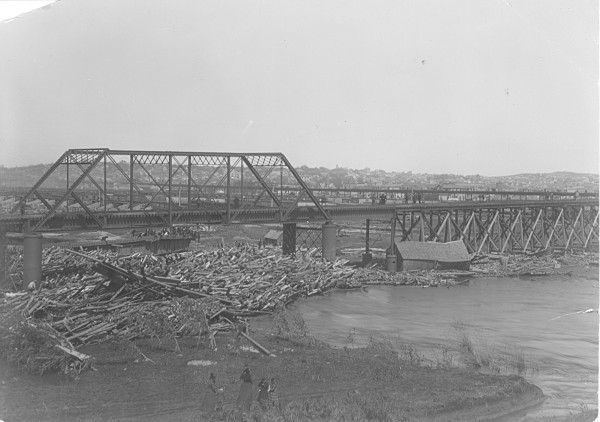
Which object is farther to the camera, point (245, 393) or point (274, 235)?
point (274, 235)

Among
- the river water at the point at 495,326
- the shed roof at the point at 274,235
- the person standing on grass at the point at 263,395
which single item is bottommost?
the river water at the point at 495,326

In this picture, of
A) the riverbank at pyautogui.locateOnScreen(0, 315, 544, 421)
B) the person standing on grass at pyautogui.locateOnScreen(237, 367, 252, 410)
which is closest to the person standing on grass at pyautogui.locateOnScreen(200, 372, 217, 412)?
the riverbank at pyautogui.locateOnScreen(0, 315, 544, 421)

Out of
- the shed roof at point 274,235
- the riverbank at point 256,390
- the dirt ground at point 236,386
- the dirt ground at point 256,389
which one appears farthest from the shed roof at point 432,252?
the dirt ground at point 236,386

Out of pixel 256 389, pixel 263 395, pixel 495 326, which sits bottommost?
pixel 495 326

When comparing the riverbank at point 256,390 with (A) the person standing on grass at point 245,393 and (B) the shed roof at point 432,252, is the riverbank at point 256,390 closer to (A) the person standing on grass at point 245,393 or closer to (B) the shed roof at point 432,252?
(A) the person standing on grass at point 245,393

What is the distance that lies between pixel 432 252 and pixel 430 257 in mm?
369

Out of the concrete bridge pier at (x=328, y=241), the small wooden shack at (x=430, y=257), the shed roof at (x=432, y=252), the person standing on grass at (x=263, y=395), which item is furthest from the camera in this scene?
the shed roof at (x=432, y=252)

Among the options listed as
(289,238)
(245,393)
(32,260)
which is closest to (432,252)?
(289,238)

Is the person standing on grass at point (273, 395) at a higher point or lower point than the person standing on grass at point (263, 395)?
lower

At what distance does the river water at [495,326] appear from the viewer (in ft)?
59.1

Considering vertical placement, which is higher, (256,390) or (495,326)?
(256,390)

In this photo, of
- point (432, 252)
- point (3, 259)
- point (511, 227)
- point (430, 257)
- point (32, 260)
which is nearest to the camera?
point (32, 260)

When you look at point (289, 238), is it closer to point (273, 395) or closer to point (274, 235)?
point (274, 235)

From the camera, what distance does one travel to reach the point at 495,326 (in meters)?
24.9
